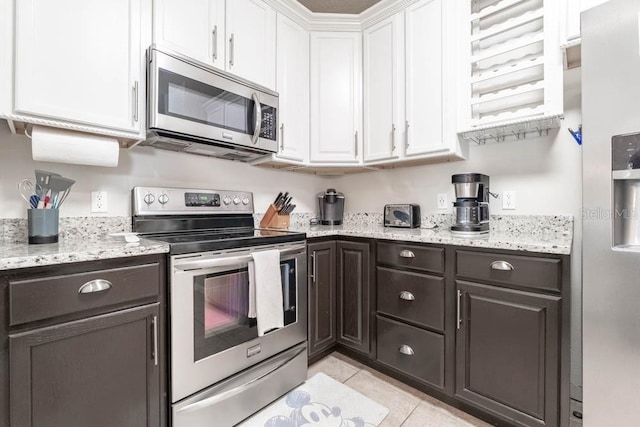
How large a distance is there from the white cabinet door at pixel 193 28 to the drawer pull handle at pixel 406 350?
6.59ft

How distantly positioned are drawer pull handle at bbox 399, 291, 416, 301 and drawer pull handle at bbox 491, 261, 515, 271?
0.48 meters

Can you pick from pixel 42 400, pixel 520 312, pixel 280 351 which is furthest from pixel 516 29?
pixel 42 400

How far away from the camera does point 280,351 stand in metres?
1.68

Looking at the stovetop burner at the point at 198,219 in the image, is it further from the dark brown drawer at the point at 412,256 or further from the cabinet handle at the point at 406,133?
the cabinet handle at the point at 406,133

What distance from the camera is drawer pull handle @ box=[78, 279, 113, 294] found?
102 centimetres

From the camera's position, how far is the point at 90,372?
105 centimetres

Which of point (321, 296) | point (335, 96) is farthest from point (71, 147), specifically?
point (335, 96)

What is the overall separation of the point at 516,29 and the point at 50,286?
261 cm

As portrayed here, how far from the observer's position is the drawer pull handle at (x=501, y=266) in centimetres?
137

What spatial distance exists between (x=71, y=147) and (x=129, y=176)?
0.41 m

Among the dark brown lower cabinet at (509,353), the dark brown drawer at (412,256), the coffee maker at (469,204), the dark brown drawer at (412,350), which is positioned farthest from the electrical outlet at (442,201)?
A: the dark brown drawer at (412,350)

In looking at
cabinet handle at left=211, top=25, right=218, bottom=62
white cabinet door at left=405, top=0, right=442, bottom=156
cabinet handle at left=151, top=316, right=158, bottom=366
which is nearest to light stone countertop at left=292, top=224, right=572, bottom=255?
white cabinet door at left=405, top=0, right=442, bottom=156

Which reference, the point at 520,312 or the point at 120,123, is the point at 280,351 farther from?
the point at 120,123

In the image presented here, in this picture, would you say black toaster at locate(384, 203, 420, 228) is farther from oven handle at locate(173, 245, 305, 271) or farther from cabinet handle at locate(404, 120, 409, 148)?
oven handle at locate(173, 245, 305, 271)
